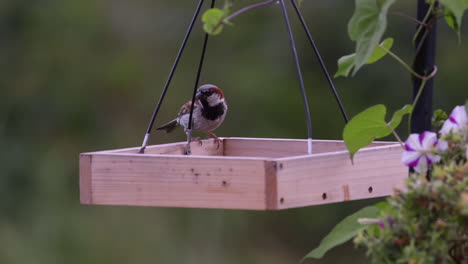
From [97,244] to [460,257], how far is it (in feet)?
15.5

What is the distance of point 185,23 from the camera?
673 cm

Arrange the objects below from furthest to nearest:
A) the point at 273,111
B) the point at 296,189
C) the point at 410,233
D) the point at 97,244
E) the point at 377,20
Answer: the point at 273,111 < the point at 97,244 < the point at 296,189 < the point at 377,20 < the point at 410,233

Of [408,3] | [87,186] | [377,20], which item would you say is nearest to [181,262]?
[408,3]

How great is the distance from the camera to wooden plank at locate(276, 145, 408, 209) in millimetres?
1889

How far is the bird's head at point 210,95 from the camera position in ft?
11.1

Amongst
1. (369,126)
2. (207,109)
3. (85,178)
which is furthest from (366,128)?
(207,109)

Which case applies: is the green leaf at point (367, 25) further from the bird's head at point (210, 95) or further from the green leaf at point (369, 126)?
the bird's head at point (210, 95)

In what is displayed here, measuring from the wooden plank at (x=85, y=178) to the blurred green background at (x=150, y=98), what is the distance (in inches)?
147

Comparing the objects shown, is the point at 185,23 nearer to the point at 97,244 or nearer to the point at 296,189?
the point at 97,244

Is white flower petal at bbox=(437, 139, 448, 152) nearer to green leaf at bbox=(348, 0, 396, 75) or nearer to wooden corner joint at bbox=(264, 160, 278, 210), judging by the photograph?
green leaf at bbox=(348, 0, 396, 75)

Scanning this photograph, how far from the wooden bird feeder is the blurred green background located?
12.4 feet

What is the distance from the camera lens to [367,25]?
1463mm

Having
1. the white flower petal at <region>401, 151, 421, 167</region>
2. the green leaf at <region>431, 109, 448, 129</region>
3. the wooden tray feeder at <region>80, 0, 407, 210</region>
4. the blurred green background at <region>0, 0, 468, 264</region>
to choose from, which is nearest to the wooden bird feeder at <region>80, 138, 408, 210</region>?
the wooden tray feeder at <region>80, 0, 407, 210</region>

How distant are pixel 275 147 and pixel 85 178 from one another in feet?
2.75
